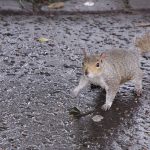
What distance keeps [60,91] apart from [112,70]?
54 cm

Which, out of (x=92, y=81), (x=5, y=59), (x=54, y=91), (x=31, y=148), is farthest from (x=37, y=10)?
(x=31, y=148)

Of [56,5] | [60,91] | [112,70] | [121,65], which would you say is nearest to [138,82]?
[121,65]

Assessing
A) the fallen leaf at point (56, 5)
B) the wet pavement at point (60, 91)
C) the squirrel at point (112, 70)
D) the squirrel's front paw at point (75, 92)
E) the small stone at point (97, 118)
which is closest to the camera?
the wet pavement at point (60, 91)

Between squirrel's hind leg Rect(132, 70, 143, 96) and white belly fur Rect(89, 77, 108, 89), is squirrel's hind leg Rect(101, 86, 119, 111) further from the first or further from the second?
squirrel's hind leg Rect(132, 70, 143, 96)

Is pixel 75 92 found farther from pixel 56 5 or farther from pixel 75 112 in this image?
pixel 56 5

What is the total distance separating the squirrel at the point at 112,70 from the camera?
343 cm

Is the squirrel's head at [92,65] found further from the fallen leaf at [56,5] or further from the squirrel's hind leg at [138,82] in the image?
the fallen leaf at [56,5]

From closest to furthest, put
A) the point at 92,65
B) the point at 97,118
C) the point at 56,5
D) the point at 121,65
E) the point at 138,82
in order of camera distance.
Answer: the point at 92,65 < the point at 97,118 < the point at 121,65 < the point at 138,82 < the point at 56,5

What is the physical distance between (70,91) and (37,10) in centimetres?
190

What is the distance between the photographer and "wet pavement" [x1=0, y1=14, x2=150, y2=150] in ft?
10.9

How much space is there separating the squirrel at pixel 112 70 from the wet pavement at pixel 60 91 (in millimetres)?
A: 138

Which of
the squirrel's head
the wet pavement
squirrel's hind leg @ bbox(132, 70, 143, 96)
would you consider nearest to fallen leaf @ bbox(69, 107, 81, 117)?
the wet pavement

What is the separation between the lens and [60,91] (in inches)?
155

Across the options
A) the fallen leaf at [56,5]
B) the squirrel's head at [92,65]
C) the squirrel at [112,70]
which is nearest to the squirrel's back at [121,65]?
the squirrel at [112,70]
